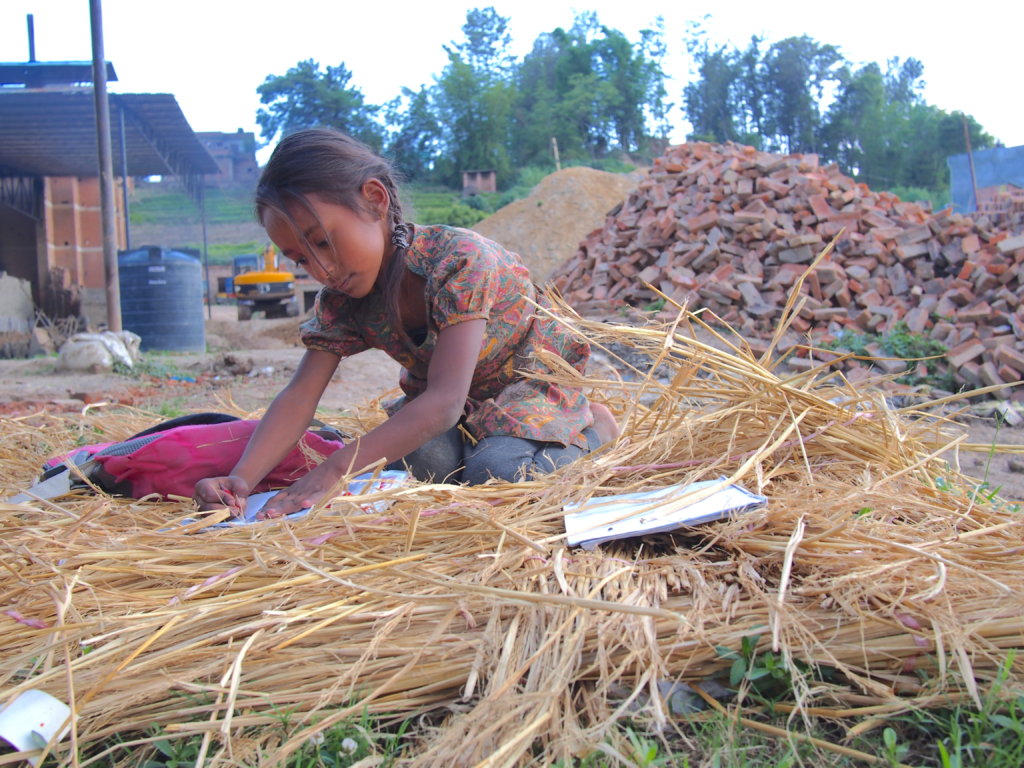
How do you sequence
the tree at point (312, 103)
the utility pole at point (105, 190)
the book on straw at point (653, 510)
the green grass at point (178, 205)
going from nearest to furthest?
the book on straw at point (653, 510), the utility pole at point (105, 190), the green grass at point (178, 205), the tree at point (312, 103)

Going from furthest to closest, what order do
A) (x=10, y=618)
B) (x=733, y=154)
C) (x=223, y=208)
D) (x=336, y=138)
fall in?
(x=223, y=208) < (x=733, y=154) < (x=336, y=138) < (x=10, y=618)

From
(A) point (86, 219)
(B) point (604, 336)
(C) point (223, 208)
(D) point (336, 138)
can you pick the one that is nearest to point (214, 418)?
(D) point (336, 138)

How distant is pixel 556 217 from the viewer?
1501 cm

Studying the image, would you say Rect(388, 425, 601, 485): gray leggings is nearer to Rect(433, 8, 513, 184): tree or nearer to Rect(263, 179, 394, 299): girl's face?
Rect(263, 179, 394, 299): girl's face

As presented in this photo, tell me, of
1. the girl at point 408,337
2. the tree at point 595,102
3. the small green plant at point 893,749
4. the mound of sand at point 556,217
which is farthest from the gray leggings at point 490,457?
the tree at point 595,102

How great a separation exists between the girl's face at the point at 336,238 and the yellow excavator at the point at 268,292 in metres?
15.9

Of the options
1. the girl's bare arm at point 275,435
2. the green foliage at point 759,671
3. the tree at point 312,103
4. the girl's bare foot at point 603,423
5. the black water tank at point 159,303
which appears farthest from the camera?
the tree at point 312,103

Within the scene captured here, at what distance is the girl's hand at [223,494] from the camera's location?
72.4 inches

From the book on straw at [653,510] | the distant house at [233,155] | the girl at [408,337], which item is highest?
the distant house at [233,155]

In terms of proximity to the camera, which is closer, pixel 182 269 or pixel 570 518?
pixel 570 518

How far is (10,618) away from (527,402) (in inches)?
47.9

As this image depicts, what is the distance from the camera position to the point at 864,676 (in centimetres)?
119

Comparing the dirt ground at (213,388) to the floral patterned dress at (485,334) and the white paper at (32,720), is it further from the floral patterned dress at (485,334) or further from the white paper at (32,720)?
the white paper at (32,720)

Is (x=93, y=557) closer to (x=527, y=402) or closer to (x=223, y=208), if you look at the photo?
(x=527, y=402)
